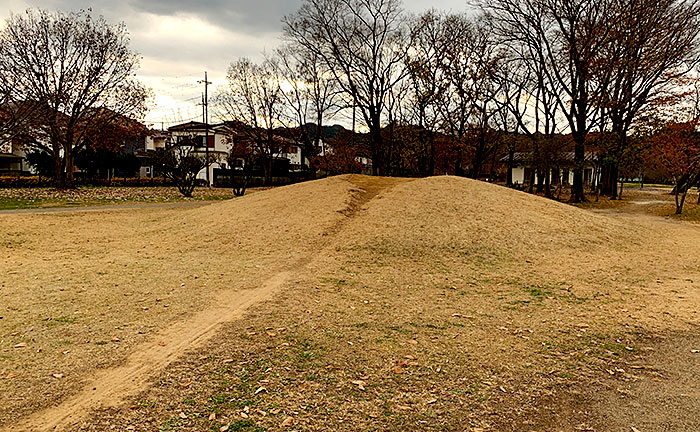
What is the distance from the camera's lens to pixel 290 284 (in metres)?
7.22

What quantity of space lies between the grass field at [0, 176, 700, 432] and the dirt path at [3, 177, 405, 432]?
0.02m

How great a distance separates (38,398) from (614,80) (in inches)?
1080

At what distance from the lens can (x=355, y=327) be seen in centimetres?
528

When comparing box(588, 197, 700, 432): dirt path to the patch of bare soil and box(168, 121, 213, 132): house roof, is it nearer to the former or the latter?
the patch of bare soil

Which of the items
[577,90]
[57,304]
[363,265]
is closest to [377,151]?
[577,90]

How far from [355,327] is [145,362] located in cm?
222

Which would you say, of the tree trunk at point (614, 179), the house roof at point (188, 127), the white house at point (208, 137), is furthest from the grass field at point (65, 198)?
the tree trunk at point (614, 179)

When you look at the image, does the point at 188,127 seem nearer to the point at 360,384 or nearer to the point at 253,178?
the point at 253,178

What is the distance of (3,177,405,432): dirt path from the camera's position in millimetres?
3213

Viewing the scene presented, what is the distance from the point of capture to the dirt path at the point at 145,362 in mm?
3213

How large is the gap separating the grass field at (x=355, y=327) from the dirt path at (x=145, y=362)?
0.02 metres

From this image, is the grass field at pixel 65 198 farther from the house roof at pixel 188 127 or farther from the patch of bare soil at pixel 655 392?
the house roof at pixel 188 127

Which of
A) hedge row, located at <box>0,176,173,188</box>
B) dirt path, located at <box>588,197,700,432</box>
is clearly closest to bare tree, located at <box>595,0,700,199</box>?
dirt path, located at <box>588,197,700,432</box>

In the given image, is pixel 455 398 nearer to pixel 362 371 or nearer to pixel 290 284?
pixel 362 371
